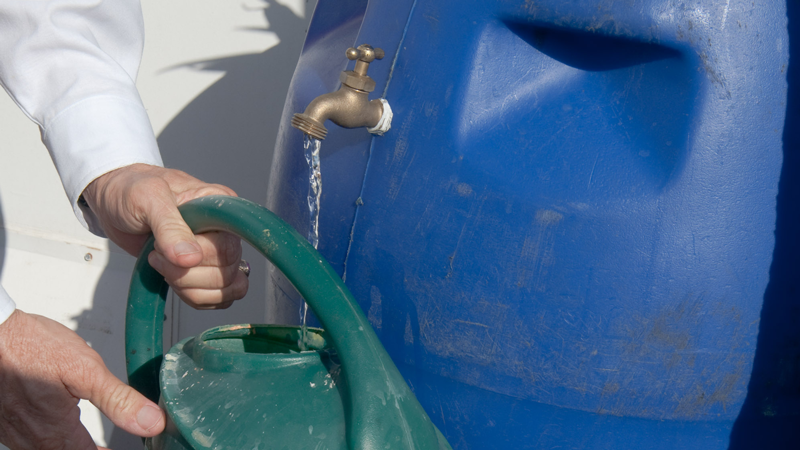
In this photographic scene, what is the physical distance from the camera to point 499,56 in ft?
2.49

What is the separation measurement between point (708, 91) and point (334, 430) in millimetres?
520

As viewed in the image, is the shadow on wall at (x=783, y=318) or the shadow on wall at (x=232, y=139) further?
the shadow on wall at (x=232, y=139)

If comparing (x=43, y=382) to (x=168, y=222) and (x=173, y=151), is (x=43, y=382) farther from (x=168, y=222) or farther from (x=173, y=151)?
(x=173, y=151)

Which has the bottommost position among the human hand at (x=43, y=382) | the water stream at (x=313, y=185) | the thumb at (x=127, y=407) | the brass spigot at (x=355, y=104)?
the human hand at (x=43, y=382)

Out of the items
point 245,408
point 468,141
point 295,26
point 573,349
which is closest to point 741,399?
point 573,349

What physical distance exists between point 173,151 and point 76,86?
882mm

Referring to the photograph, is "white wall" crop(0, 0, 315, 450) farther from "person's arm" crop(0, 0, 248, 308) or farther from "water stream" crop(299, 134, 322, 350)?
"water stream" crop(299, 134, 322, 350)

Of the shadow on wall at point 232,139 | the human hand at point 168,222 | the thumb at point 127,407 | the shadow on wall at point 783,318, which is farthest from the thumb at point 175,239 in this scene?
the shadow on wall at point 232,139

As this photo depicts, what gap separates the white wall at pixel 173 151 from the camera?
172 cm

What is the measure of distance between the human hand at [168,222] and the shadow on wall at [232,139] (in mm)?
883

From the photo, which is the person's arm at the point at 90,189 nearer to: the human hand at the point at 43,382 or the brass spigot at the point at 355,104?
the human hand at the point at 43,382

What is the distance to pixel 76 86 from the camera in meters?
0.95

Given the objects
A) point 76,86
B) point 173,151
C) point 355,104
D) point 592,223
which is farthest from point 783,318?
point 173,151

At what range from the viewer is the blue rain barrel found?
2.21 feet
